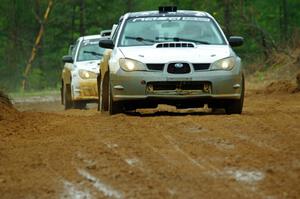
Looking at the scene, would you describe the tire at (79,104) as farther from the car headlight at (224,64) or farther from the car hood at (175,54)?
the car headlight at (224,64)

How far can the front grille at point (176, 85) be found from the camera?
11922mm

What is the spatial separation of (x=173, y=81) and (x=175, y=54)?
1.37 feet

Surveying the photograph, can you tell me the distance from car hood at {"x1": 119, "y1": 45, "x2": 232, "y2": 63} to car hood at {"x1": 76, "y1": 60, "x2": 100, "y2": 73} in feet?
23.2

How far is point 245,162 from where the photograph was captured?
285 inches

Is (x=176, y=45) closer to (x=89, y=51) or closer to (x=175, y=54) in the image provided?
(x=175, y=54)

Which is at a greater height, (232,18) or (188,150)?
(188,150)

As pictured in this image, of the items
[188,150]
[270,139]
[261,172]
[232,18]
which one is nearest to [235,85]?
[270,139]

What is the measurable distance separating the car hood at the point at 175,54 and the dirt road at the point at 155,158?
1168mm

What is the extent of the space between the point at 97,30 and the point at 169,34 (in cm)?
4715

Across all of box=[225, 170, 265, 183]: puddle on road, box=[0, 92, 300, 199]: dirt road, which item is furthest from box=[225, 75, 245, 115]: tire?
box=[225, 170, 265, 183]: puddle on road

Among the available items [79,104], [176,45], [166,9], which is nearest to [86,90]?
[79,104]

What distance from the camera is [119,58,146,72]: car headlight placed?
11906mm

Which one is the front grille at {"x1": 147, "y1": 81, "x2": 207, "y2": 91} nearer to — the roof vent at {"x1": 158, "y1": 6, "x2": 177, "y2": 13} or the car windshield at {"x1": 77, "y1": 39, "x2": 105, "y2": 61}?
the roof vent at {"x1": 158, "y1": 6, "x2": 177, "y2": 13}

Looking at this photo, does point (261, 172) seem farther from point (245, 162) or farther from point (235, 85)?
point (235, 85)
